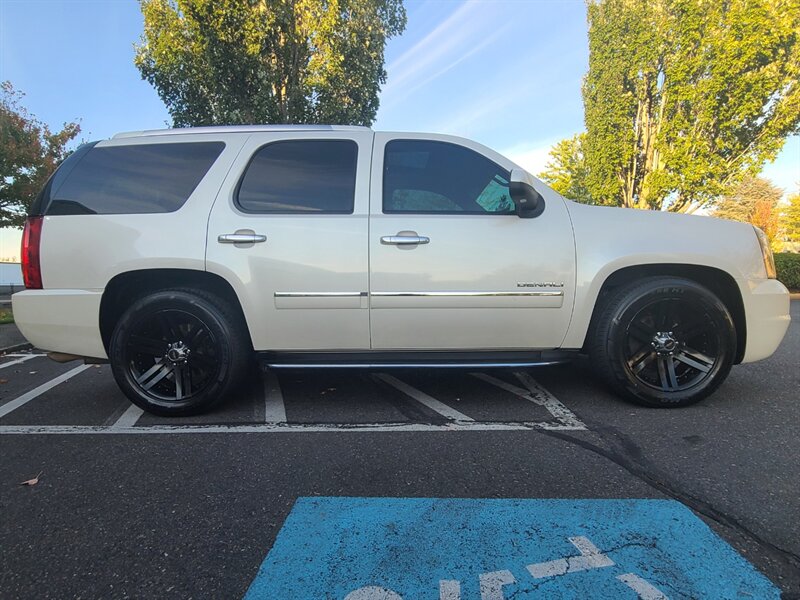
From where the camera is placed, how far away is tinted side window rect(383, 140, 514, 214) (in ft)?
10.6

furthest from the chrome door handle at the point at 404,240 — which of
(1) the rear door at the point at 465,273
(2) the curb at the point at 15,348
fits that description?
(2) the curb at the point at 15,348

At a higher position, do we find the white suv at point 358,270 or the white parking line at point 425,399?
the white suv at point 358,270

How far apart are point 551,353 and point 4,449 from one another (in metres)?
3.51

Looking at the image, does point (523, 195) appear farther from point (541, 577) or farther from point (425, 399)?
point (541, 577)

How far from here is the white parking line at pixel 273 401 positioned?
3.22m

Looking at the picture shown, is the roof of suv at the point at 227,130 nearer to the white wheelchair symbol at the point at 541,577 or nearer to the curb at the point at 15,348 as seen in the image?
the white wheelchair symbol at the point at 541,577

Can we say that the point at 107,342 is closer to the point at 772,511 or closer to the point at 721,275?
Result: the point at 772,511

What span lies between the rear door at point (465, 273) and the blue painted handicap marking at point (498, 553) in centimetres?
127

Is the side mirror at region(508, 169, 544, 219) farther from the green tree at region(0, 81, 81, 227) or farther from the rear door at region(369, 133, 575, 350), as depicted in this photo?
the green tree at region(0, 81, 81, 227)

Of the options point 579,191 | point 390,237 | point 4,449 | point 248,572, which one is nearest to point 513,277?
point 390,237

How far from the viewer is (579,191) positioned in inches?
1011

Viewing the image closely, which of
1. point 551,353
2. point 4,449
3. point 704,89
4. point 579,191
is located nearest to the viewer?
point 4,449

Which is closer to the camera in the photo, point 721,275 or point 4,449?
point 4,449

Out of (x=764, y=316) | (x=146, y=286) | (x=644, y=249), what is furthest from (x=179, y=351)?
(x=764, y=316)
